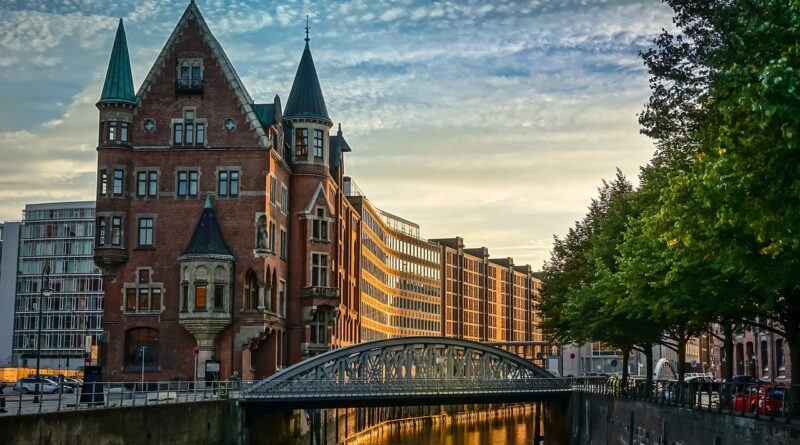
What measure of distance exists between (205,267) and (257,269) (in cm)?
299

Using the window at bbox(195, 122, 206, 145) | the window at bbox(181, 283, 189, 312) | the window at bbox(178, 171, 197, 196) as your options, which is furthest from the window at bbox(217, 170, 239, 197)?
the window at bbox(181, 283, 189, 312)

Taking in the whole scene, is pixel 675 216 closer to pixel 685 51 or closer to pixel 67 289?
pixel 685 51

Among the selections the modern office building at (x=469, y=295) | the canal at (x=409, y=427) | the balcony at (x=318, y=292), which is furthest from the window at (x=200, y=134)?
the modern office building at (x=469, y=295)

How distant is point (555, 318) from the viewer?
77.9 m

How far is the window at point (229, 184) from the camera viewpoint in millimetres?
68438

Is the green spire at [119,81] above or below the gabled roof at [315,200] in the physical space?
above

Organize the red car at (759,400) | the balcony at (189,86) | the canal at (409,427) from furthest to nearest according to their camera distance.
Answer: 1. the balcony at (189,86)
2. the canal at (409,427)
3. the red car at (759,400)

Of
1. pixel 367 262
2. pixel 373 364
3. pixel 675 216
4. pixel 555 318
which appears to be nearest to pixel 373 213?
pixel 367 262

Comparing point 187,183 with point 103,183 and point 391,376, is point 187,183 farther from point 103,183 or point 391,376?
point 391,376

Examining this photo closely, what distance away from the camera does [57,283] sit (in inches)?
6230

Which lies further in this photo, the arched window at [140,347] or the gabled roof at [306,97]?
the gabled roof at [306,97]

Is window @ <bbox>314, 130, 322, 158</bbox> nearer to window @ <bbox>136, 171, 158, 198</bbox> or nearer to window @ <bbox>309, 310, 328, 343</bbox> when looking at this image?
window @ <bbox>309, 310, 328, 343</bbox>

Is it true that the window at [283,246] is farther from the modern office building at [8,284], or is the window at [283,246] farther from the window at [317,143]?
the modern office building at [8,284]

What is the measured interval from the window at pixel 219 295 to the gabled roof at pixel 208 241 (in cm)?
Answer: 174
